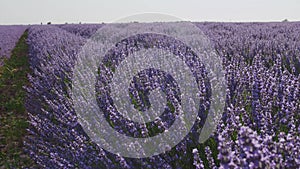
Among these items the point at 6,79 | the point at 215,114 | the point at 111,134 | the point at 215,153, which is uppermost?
the point at 215,114

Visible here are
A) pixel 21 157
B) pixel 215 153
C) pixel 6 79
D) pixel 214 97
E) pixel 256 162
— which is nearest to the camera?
pixel 256 162

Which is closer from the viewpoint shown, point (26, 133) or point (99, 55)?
point (26, 133)

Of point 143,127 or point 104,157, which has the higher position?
point 143,127

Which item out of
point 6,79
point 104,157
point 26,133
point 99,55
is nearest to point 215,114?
point 104,157

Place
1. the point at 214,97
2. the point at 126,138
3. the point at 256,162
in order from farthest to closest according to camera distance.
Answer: the point at 214,97 < the point at 126,138 < the point at 256,162

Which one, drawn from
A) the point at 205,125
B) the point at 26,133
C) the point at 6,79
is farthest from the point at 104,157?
the point at 6,79

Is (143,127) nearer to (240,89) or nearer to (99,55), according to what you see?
(240,89)
